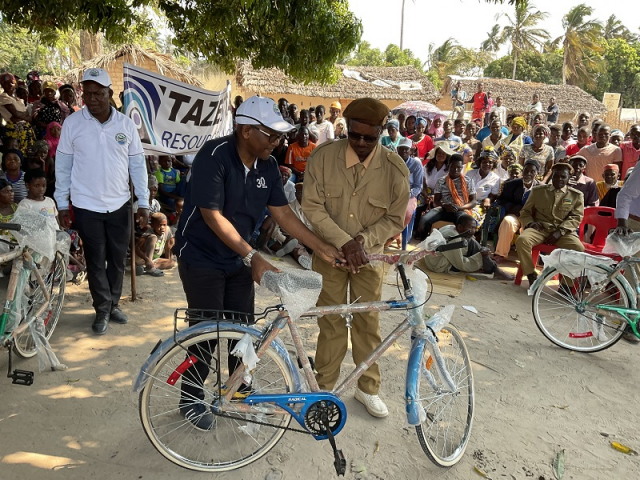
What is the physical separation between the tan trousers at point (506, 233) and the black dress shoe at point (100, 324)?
526 cm

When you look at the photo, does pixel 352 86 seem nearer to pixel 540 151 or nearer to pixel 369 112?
pixel 540 151

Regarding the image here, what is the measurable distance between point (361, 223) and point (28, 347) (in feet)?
8.84

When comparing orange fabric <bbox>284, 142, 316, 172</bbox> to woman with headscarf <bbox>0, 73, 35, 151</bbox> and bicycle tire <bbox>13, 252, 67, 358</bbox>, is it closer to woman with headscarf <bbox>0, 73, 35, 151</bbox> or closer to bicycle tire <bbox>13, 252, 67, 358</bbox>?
woman with headscarf <bbox>0, 73, 35, 151</bbox>

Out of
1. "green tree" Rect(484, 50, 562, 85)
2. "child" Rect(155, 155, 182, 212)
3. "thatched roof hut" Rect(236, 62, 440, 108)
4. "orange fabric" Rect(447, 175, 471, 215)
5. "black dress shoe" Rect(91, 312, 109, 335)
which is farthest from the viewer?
"green tree" Rect(484, 50, 562, 85)

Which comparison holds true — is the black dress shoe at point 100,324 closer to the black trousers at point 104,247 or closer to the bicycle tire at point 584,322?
the black trousers at point 104,247

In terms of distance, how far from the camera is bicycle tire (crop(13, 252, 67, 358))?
11.2ft

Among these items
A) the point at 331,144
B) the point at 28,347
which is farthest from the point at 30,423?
the point at 331,144

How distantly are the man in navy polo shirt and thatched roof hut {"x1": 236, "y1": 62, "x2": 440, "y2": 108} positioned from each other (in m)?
16.6

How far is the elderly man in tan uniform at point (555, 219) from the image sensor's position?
578cm

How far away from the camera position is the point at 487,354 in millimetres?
4160

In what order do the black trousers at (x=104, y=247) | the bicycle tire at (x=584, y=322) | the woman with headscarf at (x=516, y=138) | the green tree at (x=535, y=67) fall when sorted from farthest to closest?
1. the green tree at (x=535, y=67)
2. the woman with headscarf at (x=516, y=138)
3. the bicycle tire at (x=584, y=322)
4. the black trousers at (x=104, y=247)

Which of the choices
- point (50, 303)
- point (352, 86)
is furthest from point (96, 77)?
point (352, 86)

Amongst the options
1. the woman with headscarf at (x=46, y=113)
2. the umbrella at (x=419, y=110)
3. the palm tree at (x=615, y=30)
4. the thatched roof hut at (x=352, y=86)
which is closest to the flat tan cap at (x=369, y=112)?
the woman with headscarf at (x=46, y=113)

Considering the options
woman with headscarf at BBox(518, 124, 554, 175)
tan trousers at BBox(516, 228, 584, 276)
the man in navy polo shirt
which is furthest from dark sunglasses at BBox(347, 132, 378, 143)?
woman with headscarf at BBox(518, 124, 554, 175)
